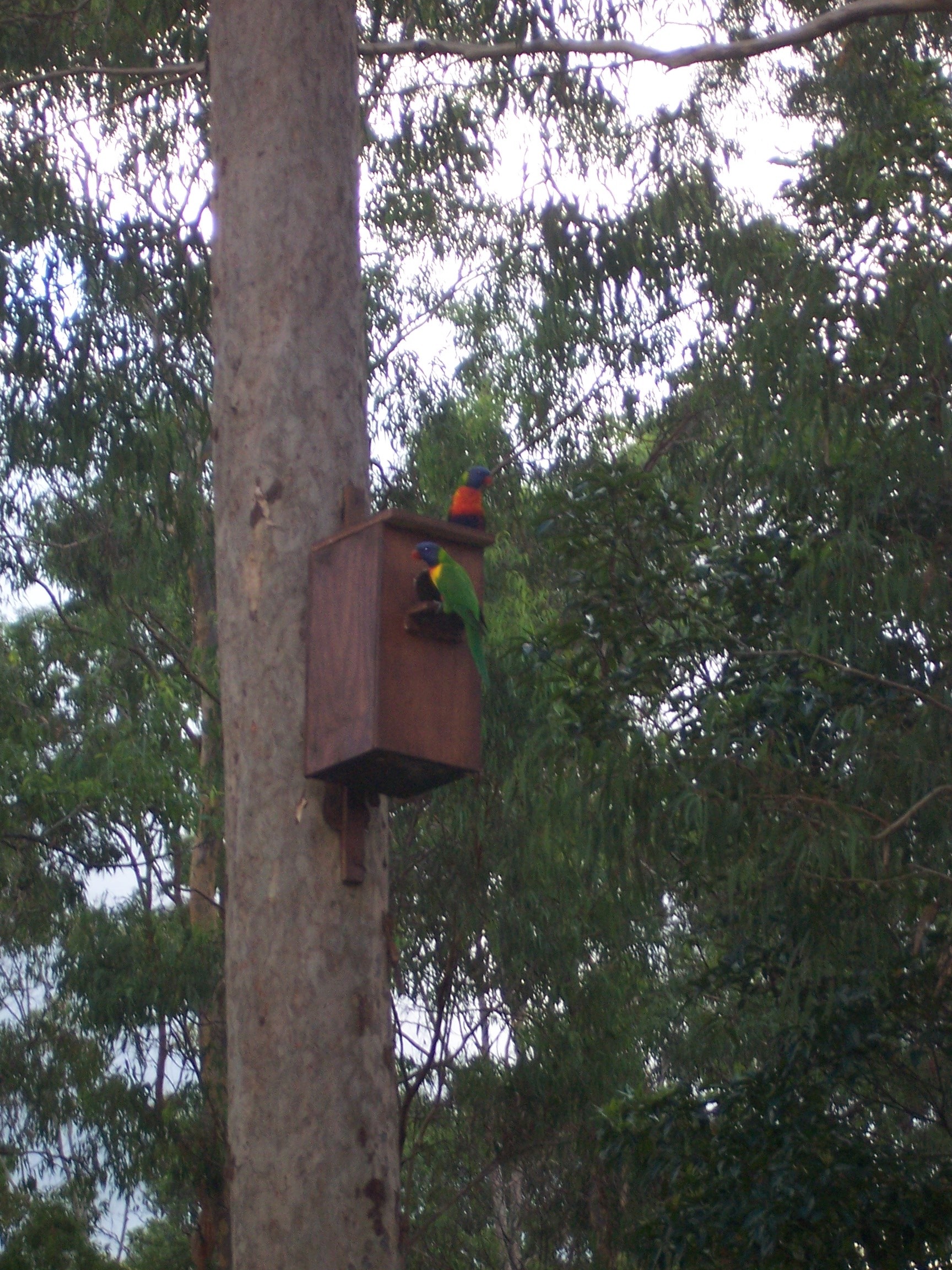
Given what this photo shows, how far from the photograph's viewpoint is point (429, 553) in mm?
2498

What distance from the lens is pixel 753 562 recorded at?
462 cm

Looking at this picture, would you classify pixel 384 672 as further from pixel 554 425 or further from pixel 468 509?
pixel 554 425

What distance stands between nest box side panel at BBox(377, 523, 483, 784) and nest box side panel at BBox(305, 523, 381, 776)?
2 centimetres

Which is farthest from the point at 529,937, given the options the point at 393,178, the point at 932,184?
the point at 393,178

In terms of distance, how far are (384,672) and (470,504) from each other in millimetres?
1458

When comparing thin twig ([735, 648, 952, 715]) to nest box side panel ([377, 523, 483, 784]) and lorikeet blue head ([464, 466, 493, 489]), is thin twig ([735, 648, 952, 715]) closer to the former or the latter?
lorikeet blue head ([464, 466, 493, 489])

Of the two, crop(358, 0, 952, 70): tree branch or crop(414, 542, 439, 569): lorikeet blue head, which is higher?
crop(358, 0, 952, 70): tree branch

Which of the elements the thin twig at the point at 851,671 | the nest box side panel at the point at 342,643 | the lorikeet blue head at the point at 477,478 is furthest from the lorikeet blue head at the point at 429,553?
the thin twig at the point at 851,671

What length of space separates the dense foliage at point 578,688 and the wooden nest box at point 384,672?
5.37ft

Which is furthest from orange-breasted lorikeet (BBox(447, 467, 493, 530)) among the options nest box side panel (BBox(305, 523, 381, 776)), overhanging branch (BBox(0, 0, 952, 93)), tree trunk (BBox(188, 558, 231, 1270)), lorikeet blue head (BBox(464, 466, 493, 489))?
tree trunk (BBox(188, 558, 231, 1270))

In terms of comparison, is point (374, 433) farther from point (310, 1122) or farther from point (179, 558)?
point (310, 1122)

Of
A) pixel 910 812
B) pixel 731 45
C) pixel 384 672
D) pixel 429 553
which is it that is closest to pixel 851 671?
pixel 910 812

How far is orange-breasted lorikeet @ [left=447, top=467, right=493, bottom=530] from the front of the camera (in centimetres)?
374

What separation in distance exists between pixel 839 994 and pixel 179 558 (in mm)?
4256
